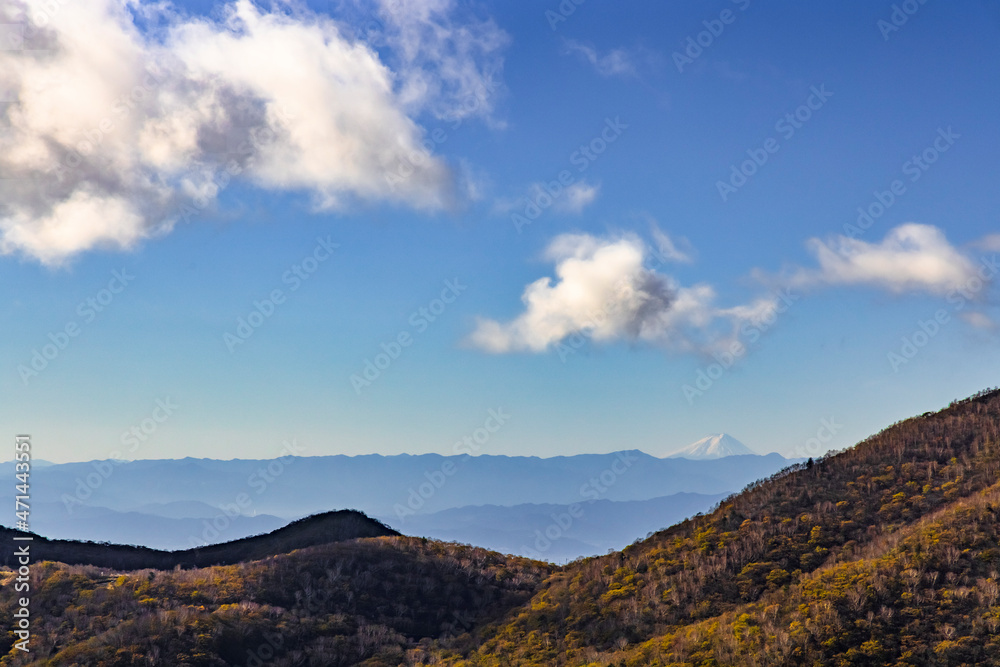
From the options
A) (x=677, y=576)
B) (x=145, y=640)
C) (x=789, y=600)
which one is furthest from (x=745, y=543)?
(x=145, y=640)

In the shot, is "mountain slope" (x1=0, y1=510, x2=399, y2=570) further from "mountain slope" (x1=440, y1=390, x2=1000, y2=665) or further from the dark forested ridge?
"mountain slope" (x1=440, y1=390, x2=1000, y2=665)

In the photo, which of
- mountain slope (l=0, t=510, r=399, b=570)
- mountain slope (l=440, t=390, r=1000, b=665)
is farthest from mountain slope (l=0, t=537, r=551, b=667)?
mountain slope (l=0, t=510, r=399, b=570)

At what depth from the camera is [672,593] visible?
3177 cm

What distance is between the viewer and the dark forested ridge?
2508 cm

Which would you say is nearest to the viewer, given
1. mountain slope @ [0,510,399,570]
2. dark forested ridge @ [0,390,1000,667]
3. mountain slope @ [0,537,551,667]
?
dark forested ridge @ [0,390,1000,667]

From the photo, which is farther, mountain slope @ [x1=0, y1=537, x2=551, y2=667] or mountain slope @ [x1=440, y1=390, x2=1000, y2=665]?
mountain slope @ [x1=440, y1=390, x2=1000, y2=665]

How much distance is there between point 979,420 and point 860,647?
2638 centimetres

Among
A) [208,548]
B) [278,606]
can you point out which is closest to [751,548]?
[278,606]

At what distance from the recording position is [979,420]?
42625 millimetres

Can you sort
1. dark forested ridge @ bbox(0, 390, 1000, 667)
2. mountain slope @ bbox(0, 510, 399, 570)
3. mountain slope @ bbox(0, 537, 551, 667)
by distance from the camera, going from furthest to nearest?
mountain slope @ bbox(0, 510, 399, 570) < mountain slope @ bbox(0, 537, 551, 667) < dark forested ridge @ bbox(0, 390, 1000, 667)

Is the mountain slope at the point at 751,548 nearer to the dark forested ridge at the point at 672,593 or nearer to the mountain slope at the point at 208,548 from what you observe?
Answer: the dark forested ridge at the point at 672,593

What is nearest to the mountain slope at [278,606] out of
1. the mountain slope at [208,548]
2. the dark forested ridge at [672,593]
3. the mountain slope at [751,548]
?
the dark forested ridge at [672,593]

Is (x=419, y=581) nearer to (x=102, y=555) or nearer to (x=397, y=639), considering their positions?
(x=397, y=639)

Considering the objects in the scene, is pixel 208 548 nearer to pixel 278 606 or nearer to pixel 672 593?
pixel 278 606
